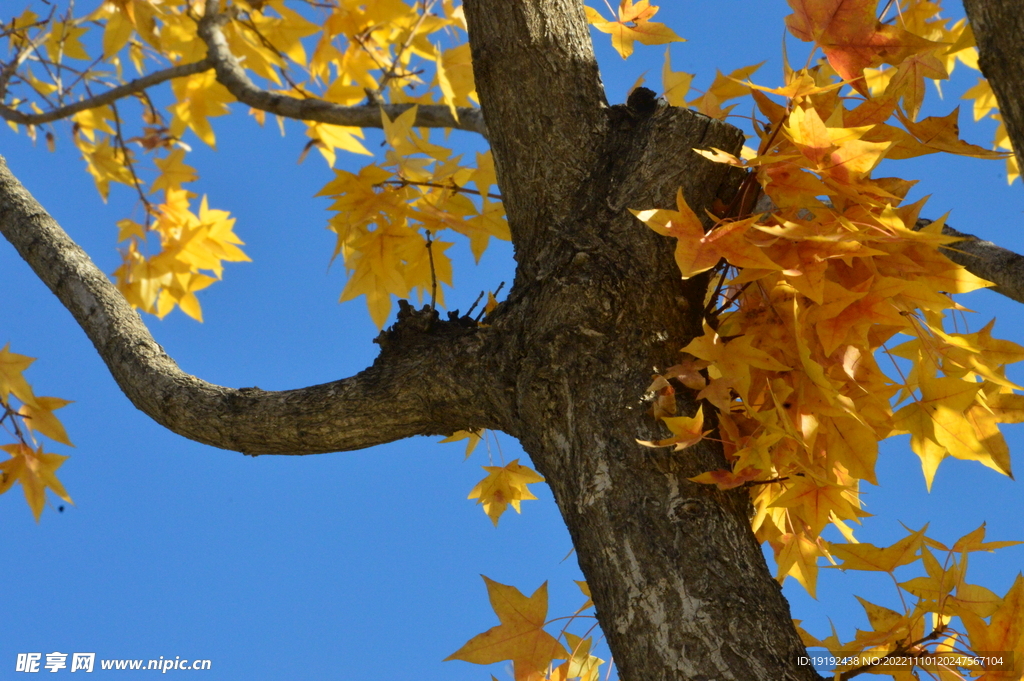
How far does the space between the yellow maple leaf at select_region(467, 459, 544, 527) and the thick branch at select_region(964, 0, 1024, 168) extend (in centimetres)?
83

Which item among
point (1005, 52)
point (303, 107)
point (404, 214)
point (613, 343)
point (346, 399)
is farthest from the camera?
point (303, 107)

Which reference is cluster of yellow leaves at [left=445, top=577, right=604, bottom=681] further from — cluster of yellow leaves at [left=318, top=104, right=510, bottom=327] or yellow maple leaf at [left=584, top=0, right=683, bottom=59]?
yellow maple leaf at [left=584, top=0, right=683, bottom=59]

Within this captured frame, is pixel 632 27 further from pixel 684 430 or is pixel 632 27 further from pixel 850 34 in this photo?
pixel 684 430

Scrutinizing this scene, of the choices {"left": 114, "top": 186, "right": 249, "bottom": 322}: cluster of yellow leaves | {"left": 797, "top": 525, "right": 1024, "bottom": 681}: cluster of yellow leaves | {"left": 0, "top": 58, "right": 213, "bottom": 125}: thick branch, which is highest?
{"left": 0, "top": 58, "right": 213, "bottom": 125}: thick branch

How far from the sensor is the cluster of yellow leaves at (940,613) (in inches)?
28.4

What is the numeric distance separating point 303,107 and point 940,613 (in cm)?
142

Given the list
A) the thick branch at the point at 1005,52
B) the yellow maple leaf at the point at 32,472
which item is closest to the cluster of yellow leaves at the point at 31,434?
the yellow maple leaf at the point at 32,472

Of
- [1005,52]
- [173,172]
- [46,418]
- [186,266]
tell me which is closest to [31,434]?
[46,418]

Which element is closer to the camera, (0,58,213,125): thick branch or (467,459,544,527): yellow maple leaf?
(467,459,544,527): yellow maple leaf

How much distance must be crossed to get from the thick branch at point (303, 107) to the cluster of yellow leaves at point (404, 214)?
0.58 feet

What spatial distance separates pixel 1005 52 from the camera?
0.63 metres

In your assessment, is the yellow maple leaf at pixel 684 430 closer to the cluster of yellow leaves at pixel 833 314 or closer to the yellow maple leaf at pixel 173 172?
the cluster of yellow leaves at pixel 833 314

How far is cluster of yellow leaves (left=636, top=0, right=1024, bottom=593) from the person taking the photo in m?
0.74

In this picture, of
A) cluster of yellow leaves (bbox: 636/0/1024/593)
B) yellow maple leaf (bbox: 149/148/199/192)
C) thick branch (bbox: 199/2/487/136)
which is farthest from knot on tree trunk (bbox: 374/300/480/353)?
yellow maple leaf (bbox: 149/148/199/192)
